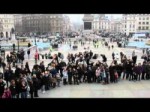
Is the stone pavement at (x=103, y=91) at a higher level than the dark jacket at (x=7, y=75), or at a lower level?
lower

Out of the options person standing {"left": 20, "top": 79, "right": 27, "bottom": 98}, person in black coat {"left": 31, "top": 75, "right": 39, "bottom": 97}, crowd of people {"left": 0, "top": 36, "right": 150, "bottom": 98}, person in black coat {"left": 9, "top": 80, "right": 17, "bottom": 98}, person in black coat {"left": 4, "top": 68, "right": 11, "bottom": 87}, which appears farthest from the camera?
person in black coat {"left": 4, "top": 68, "right": 11, "bottom": 87}

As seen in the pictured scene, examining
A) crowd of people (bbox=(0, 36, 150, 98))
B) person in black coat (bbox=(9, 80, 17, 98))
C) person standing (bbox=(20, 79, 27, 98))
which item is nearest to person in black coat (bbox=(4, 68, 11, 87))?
crowd of people (bbox=(0, 36, 150, 98))

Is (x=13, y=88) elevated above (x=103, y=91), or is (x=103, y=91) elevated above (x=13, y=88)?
(x=13, y=88)

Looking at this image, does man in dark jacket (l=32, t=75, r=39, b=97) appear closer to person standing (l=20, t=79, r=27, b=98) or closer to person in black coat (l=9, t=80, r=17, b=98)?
person standing (l=20, t=79, r=27, b=98)

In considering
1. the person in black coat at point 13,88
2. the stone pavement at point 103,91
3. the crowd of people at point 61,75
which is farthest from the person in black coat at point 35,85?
the person in black coat at point 13,88

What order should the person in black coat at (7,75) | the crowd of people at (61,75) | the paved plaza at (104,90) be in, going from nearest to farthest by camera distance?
the crowd of people at (61,75) → the paved plaza at (104,90) → the person in black coat at (7,75)

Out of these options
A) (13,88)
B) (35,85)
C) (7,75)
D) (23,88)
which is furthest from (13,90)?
(7,75)

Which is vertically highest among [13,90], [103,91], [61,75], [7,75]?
[7,75]

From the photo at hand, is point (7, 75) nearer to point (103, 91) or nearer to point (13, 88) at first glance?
point (13, 88)

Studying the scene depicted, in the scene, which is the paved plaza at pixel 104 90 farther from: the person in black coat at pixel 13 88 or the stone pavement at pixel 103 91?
the person in black coat at pixel 13 88

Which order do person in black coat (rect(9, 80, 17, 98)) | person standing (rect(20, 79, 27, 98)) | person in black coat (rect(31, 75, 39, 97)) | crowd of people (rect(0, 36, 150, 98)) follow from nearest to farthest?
person in black coat (rect(9, 80, 17, 98)), person standing (rect(20, 79, 27, 98)), crowd of people (rect(0, 36, 150, 98)), person in black coat (rect(31, 75, 39, 97))

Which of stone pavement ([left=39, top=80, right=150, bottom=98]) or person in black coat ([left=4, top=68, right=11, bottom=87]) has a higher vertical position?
person in black coat ([left=4, top=68, right=11, bottom=87])
